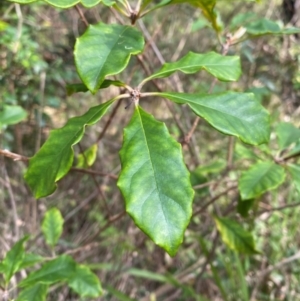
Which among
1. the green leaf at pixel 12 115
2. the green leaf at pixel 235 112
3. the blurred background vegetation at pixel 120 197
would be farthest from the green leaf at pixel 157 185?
the blurred background vegetation at pixel 120 197

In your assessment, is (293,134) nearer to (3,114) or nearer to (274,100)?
(3,114)

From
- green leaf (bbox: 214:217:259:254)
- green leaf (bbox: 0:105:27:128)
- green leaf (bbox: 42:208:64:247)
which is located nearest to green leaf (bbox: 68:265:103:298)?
green leaf (bbox: 42:208:64:247)

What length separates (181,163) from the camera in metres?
0.68

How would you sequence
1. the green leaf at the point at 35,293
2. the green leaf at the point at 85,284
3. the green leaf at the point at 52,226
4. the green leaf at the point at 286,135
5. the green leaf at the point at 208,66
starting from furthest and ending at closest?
the green leaf at the point at 52,226 < the green leaf at the point at 286,135 < the green leaf at the point at 85,284 < the green leaf at the point at 35,293 < the green leaf at the point at 208,66

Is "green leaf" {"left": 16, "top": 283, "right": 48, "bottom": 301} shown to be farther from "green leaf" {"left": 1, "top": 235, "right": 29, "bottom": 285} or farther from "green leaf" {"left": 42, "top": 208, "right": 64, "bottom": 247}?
"green leaf" {"left": 42, "top": 208, "right": 64, "bottom": 247}

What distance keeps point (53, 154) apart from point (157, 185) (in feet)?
0.79

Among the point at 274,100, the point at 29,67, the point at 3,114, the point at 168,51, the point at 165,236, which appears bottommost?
the point at 274,100

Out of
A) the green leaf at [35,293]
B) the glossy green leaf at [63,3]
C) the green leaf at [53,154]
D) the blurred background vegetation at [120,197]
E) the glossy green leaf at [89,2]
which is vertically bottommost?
the blurred background vegetation at [120,197]

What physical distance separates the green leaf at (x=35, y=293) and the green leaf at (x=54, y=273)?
0.02 m

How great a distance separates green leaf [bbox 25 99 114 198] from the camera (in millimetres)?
758

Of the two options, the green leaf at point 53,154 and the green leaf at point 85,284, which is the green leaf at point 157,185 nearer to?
the green leaf at point 53,154

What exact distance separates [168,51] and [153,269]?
1.82 metres

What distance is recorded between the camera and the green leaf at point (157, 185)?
0.62 meters

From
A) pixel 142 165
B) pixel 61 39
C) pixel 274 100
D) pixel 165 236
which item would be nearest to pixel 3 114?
pixel 142 165
